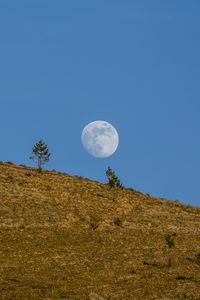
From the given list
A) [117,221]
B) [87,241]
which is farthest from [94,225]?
[87,241]

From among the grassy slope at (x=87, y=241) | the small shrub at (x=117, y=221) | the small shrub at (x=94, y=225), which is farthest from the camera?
the small shrub at (x=117, y=221)

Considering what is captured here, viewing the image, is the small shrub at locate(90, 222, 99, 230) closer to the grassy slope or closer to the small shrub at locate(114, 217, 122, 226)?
the grassy slope

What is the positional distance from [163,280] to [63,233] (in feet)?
70.5

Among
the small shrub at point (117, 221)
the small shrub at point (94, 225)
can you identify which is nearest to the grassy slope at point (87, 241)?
the small shrub at point (94, 225)

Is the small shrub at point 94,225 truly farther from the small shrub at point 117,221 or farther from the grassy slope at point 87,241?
the small shrub at point 117,221

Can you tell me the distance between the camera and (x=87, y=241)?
68625 millimetres

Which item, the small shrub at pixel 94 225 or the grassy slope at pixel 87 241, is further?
the small shrub at pixel 94 225

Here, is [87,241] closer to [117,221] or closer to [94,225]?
[94,225]

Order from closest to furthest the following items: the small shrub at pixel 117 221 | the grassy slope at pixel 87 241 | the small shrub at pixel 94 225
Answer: the grassy slope at pixel 87 241 < the small shrub at pixel 94 225 < the small shrub at pixel 117 221

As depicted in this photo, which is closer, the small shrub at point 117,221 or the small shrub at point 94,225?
the small shrub at point 94,225

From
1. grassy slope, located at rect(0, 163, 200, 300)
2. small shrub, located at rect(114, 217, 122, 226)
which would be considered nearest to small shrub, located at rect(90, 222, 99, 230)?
grassy slope, located at rect(0, 163, 200, 300)

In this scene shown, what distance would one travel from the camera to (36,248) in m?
62.6

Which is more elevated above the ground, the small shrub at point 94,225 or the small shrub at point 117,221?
the small shrub at point 117,221

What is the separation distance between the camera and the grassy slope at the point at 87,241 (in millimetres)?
47906
